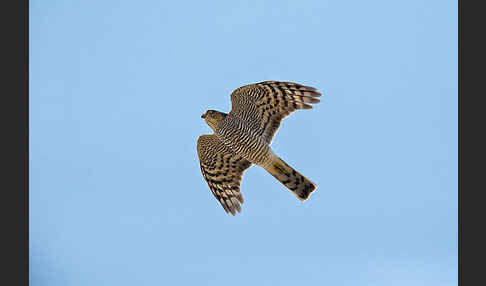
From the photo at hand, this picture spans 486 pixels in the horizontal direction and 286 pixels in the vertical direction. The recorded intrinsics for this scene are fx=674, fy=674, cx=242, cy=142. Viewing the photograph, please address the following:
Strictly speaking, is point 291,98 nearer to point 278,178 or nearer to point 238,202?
point 278,178

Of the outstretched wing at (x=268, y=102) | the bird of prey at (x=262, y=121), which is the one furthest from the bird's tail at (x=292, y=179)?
the outstretched wing at (x=268, y=102)

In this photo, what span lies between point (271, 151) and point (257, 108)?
0.92m

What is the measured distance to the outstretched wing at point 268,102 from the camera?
42.9 ft

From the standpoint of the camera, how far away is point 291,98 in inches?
519

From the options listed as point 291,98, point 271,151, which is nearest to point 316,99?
point 291,98

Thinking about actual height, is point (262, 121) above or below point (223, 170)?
above

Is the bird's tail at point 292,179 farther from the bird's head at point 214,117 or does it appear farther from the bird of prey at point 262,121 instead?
the bird's head at point 214,117

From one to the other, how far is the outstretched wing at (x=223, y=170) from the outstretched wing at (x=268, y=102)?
937mm

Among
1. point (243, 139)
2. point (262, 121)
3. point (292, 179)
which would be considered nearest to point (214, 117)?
point (243, 139)

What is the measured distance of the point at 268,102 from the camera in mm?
13344

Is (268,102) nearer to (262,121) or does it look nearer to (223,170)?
(262,121)

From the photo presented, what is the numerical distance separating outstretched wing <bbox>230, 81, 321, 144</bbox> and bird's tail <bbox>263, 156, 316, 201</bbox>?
1.57 feet

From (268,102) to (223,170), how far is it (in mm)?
1904

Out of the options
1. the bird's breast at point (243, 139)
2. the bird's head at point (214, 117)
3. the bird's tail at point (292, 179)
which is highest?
the bird's head at point (214, 117)
